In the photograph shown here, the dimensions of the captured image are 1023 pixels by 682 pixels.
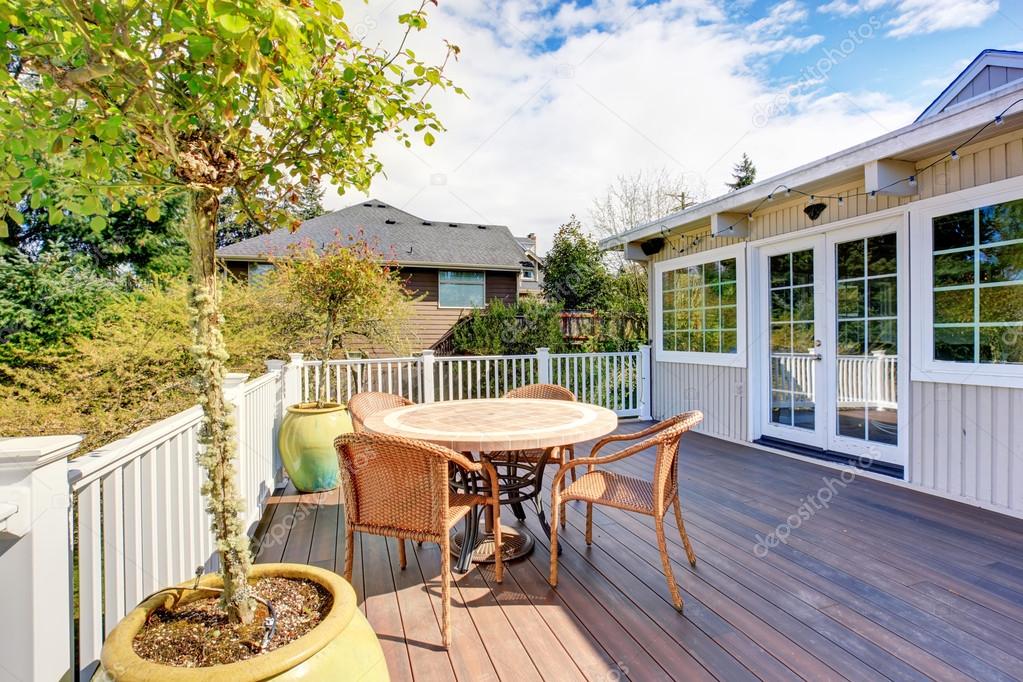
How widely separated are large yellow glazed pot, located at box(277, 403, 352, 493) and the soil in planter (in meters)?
2.57

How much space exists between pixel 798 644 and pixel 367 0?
9.01 feet

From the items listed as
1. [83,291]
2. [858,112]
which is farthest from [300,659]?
[83,291]

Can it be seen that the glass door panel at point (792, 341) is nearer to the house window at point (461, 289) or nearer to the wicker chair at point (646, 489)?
the wicker chair at point (646, 489)

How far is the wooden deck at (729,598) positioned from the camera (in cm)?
193

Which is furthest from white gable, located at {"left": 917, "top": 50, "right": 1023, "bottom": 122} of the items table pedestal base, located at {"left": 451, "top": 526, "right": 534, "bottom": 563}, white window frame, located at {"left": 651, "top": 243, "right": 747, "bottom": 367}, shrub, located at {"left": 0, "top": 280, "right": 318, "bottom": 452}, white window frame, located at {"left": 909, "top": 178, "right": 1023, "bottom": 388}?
shrub, located at {"left": 0, "top": 280, "right": 318, "bottom": 452}

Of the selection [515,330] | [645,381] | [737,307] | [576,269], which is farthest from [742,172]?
[737,307]

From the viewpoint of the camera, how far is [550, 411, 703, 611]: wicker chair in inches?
92.0

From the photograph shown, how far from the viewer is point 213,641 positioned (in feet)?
4.12

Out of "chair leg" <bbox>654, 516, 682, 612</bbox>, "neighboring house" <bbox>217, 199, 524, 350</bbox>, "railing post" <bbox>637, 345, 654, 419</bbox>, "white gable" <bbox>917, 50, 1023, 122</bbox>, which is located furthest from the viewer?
"neighboring house" <bbox>217, 199, 524, 350</bbox>

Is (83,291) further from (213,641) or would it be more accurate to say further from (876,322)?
(876,322)

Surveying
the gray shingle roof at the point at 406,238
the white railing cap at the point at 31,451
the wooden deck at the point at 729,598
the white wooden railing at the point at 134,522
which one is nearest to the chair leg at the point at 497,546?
the wooden deck at the point at 729,598

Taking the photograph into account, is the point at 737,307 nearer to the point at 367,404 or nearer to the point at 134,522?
the point at 367,404

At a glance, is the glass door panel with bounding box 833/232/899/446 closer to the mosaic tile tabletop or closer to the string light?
the string light

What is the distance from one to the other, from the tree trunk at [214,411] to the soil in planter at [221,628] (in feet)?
0.20
